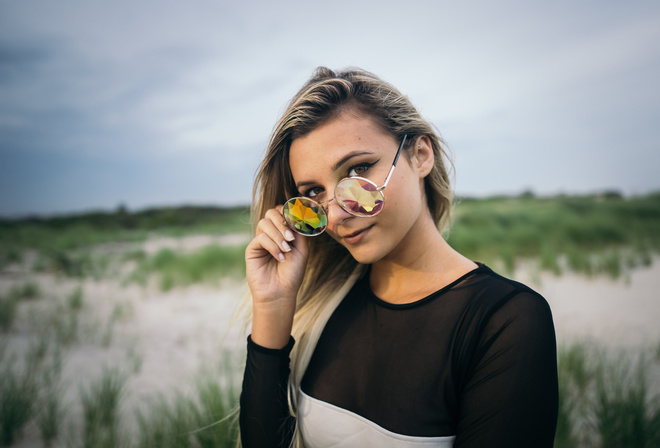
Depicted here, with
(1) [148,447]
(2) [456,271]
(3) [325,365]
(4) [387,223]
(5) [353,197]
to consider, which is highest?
(5) [353,197]

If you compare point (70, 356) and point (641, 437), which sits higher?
point (641, 437)

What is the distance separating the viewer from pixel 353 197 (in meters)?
1.60

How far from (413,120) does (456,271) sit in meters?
0.75

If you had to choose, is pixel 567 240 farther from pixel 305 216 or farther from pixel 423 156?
pixel 305 216

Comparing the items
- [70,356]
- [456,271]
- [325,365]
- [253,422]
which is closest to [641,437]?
[456,271]

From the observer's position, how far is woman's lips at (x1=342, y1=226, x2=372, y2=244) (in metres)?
1.67

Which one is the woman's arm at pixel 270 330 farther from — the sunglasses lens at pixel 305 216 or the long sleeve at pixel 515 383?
the long sleeve at pixel 515 383

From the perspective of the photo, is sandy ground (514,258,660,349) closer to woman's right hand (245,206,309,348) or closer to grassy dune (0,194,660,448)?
grassy dune (0,194,660,448)

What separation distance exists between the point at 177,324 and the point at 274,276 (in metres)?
6.23

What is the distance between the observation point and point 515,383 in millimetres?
1221

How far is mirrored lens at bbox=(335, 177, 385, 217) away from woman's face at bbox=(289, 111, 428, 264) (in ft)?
0.18

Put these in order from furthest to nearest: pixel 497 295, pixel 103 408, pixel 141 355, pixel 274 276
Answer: pixel 141 355 < pixel 103 408 < pixel 274 276 < pixel 497 295

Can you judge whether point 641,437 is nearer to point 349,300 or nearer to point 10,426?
point 349,300

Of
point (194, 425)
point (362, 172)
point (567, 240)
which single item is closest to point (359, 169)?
point (362, 172)
